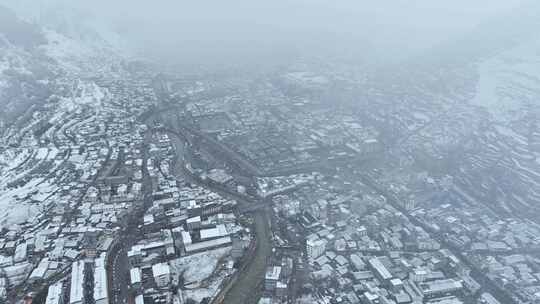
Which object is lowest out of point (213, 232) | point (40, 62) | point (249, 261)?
point (249, 261)

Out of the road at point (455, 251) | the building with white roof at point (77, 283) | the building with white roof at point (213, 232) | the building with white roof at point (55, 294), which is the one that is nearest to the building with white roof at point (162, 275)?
the building with white roof at point (213, 232)

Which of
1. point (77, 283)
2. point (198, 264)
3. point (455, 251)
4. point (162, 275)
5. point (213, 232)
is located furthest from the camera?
point (455, 251)

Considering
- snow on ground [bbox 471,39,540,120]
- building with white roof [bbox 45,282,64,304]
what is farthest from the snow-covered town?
snow on ground [bbox 471,39,540,120]

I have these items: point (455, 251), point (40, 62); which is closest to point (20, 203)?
point (455, 251)

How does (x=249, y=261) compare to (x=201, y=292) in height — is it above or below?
above

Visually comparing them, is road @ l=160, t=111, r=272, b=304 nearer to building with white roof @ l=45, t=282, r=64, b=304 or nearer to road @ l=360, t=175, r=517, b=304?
building with white roof @ l=45, t=282, r=64, b=304

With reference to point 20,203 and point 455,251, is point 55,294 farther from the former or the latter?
point 455,251

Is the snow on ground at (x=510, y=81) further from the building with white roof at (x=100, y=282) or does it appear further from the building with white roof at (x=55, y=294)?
the building with white roof at (x=55, y=294)
